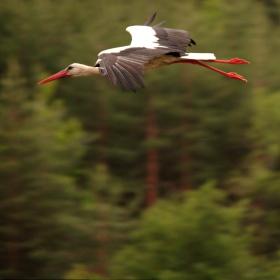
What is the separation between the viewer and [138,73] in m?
7.64

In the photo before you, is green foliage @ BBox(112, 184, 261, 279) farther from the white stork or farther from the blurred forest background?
the white stork

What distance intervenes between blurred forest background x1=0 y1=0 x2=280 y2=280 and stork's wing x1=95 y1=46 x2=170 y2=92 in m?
9.17

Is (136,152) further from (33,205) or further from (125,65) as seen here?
(125,65)

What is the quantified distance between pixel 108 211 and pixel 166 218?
2682 millimetres

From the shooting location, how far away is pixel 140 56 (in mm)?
8219

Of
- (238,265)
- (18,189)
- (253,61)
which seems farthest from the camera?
(253,61)

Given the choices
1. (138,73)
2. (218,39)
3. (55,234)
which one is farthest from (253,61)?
(138,73)

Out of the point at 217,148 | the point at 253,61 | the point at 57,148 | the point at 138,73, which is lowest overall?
the point at 138,73

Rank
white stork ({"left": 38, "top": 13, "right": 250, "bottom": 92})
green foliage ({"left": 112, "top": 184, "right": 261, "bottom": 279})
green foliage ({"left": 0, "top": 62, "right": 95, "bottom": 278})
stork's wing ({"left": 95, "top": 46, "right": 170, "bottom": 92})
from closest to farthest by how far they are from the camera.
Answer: stork's wing ({"left": 95, "top": 46, "right": 170, "bottom": 92})
white stork ({"left": 38, "top": 13, "right": 250, "bottom": 92})
green foliage ({"left": 112, "top": 184, "right": 261, "bottom": 279})
green foliage ({"left": 0, "top": 62, "right": 95, "bottom": 278})

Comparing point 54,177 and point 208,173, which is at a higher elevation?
point 208,173

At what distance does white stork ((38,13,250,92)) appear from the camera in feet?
25.1

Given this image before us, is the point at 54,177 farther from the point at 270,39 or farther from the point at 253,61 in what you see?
the point at 270,39

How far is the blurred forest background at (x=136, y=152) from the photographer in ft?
59.3

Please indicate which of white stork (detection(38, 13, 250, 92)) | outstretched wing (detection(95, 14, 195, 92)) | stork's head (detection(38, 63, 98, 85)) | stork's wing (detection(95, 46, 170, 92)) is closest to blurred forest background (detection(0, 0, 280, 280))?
stork's head (detection(38, 63, 98, 85))
